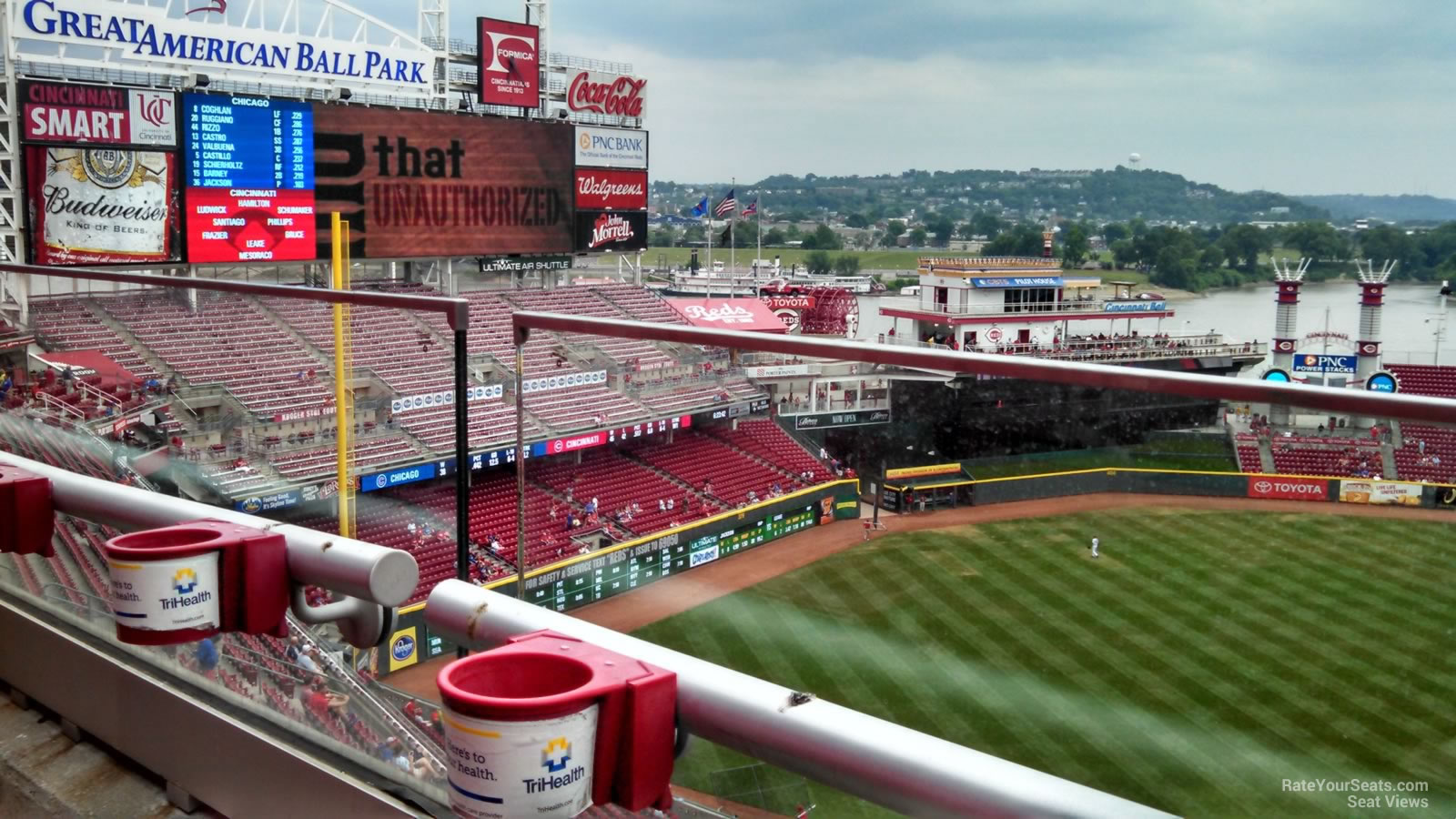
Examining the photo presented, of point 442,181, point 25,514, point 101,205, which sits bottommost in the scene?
point 25,514

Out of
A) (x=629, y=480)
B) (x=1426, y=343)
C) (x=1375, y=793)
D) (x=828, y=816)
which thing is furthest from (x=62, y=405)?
(x=1426, y=343)

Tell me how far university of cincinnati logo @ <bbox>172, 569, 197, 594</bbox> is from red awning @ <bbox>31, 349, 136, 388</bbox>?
1059mm

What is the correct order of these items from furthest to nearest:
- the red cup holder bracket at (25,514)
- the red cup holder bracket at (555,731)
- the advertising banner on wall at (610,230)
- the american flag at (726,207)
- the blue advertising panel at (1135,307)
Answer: the blue advertising panel at (1135,307), the american flag at (726,207), the advertising banner on wall at (610,230), the red cup holder bracket at (25,514), the red cup holder bracket at (555,731)

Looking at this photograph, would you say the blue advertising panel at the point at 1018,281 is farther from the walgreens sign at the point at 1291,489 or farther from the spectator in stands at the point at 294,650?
the spectator in stands at the point at 294,650

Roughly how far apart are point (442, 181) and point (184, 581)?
52.3ft

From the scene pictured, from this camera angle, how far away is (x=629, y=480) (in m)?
2.80

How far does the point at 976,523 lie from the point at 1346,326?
50883mm

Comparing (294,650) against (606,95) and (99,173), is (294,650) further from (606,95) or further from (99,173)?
(606,95)

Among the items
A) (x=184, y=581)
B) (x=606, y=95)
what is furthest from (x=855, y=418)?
(x=606, y=95)

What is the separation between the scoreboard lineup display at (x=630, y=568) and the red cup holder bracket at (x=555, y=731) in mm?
295

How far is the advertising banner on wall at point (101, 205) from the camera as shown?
12.7 metres

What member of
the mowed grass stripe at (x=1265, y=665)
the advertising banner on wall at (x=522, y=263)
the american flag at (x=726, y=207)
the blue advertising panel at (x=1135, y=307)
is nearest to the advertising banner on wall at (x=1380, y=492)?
the mowed grass stripe at (x=1265, y=665)

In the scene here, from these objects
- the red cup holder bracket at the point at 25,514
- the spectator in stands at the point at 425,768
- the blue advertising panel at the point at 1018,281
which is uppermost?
the blue advertising panel at the point at 1018,281

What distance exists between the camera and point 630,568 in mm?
1745
